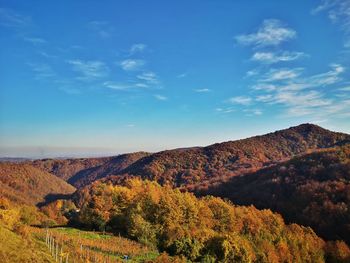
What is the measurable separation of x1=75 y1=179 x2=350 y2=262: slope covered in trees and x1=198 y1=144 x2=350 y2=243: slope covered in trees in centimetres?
1594

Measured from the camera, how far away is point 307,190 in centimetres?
10944

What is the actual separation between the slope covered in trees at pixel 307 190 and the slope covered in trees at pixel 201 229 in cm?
1594

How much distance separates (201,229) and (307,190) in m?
61.5

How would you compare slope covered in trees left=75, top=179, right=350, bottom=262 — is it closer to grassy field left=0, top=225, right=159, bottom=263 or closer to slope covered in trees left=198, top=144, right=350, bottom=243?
grassy field left=0, top=225, right=159, bottom=263

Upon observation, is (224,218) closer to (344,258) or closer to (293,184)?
(344,258)

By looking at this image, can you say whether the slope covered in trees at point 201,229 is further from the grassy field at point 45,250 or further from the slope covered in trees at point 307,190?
the slope covered in trees at point 307,190

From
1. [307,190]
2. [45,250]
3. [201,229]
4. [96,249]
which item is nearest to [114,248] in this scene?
[96,249]

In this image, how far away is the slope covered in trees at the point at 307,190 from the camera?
91.8 m

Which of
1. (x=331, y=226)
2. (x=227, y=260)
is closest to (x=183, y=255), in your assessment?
(x=227, y=260)

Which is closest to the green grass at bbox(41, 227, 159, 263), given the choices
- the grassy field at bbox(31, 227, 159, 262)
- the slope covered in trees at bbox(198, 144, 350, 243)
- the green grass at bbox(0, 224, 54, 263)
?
A: the grassy field at bbox(31, 227, 159, 262)

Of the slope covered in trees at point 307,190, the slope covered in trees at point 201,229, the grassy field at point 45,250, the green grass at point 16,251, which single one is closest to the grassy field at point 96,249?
the grassy field at point 45,250

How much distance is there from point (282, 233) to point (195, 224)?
1923cm

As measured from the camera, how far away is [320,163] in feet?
433

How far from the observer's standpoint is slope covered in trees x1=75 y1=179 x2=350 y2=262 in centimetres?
4612
